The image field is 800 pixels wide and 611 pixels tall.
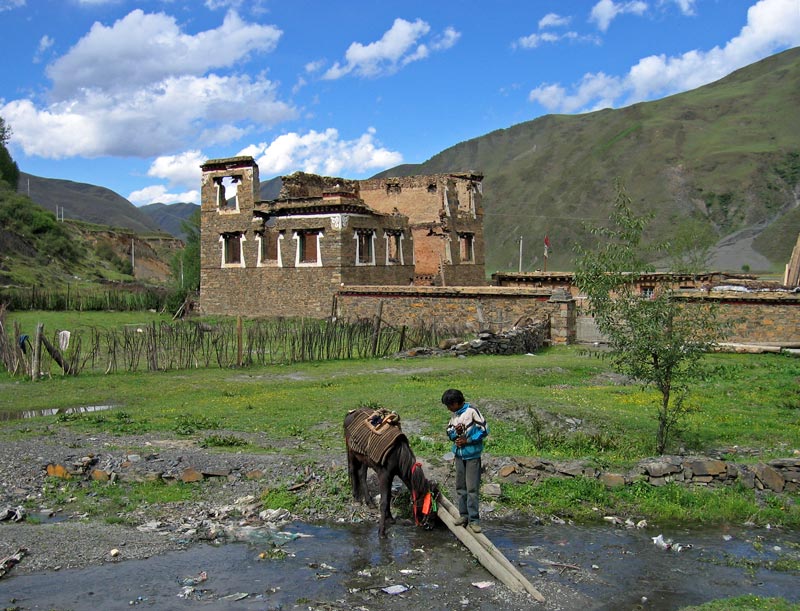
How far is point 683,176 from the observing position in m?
103

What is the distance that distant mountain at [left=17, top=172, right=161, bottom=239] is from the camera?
480ft

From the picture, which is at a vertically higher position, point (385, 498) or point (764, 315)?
point (764, 315)

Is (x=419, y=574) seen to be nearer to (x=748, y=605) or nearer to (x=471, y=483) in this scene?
(x=471, y=483)

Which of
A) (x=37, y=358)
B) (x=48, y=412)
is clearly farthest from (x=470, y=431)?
(x=37, y=358)

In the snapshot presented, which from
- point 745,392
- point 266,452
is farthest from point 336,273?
point 266,452

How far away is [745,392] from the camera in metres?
17.1

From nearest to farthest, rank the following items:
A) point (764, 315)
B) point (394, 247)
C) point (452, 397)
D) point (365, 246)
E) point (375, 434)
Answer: point (452, 397), point (375, 434), point (764, 315), point (365, 246), point (394, 247)

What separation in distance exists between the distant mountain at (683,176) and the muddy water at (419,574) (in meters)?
71.0

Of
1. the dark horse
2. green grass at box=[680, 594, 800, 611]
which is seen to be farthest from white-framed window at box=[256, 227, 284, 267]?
green grass at box=[680, 594, 800, 611]

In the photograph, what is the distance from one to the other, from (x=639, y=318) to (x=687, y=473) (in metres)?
2.60

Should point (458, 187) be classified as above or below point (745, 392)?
above

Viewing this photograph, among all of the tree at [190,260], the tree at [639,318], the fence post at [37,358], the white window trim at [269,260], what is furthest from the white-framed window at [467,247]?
the tree at [639,318]

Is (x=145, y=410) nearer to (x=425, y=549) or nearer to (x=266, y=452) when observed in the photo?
(x=266, y=452)

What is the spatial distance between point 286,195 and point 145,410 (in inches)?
976
